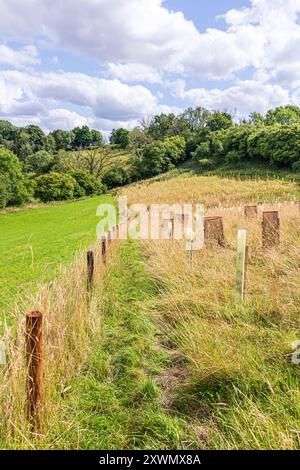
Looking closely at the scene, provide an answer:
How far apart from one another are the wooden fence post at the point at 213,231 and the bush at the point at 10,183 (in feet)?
107

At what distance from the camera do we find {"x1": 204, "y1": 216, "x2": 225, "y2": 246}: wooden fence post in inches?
261

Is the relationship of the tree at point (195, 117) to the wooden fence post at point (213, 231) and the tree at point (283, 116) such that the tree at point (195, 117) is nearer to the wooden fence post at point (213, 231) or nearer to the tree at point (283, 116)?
the tree at point (283, 116)

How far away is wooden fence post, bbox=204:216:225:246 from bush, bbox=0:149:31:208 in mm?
32734

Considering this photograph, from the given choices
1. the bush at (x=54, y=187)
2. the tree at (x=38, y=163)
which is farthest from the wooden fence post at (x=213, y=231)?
the tree at (x=38, y=163)

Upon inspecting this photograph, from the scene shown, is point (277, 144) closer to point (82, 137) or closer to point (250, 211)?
point (250, 211)

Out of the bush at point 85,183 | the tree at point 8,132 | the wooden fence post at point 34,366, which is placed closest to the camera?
the wooden fence post at point 34,366

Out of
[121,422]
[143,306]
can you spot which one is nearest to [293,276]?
[143,306]

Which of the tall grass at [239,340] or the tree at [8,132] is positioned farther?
the tree at [8,132]

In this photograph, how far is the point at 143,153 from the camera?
59031mm

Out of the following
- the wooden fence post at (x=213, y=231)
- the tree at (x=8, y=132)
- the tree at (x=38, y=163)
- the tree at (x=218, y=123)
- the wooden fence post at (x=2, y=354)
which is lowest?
the wooden fence post at (x=2, y=354)

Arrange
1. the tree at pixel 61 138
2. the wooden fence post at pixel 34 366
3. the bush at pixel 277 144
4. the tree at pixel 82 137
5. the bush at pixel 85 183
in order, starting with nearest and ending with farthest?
the wooden fence post at pixel 34 366, the bush at pixel 277 144, the bush at pixel 85 183, the tree at pixel 61 138, the tree at pixel 82 137

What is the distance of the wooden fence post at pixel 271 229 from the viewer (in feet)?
20.5

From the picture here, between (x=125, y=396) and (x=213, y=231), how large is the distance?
4290 millimetres

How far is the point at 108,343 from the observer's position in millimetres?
3883
